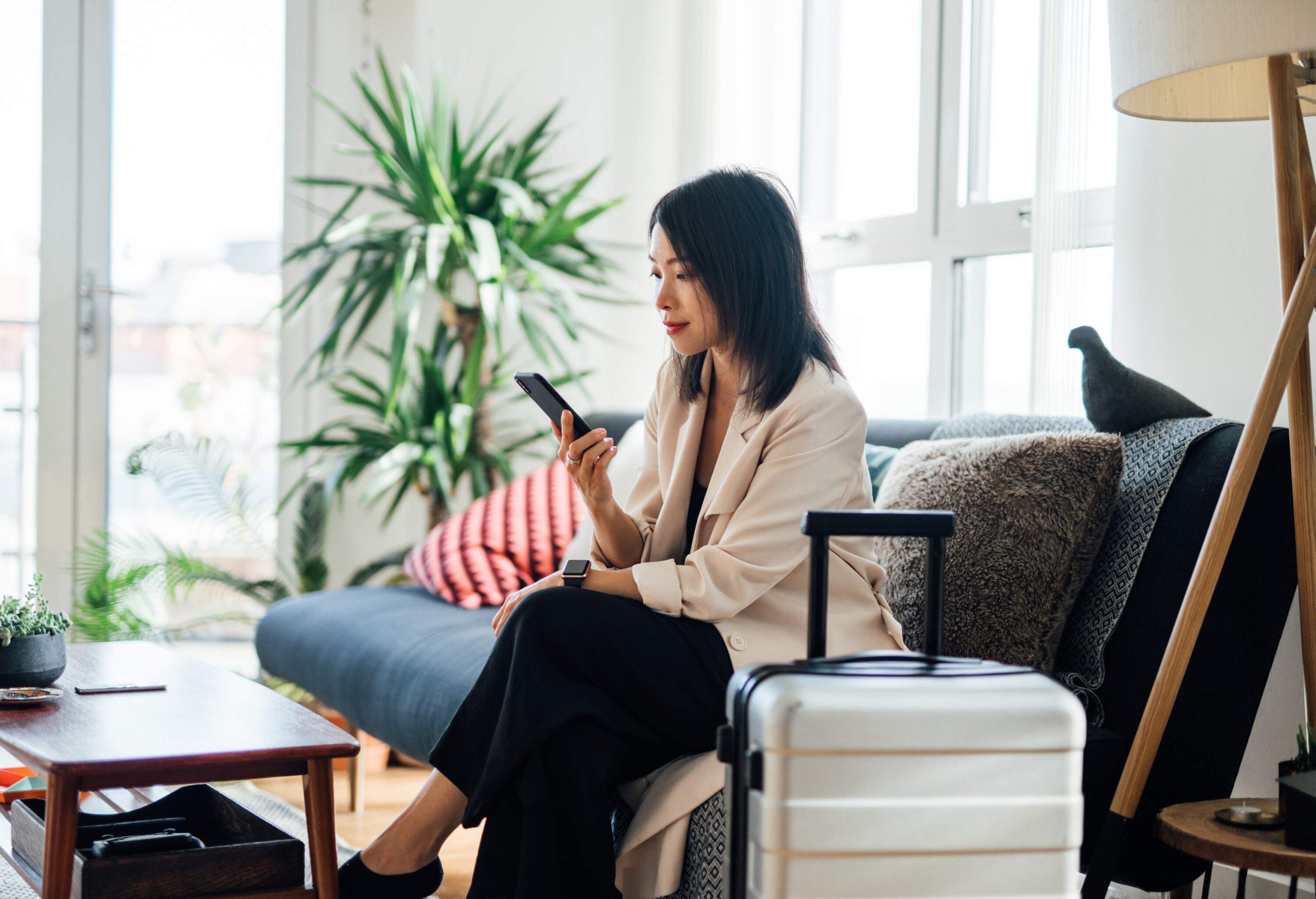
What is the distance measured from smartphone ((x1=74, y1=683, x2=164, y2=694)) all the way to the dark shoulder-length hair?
1.01m

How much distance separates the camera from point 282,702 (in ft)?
6.22

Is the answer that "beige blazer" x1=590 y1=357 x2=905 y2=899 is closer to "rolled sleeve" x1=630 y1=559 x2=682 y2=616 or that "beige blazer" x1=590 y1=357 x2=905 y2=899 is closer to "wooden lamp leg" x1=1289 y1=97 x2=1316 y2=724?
"rolled sleeve" x1=630 y1=559 x2=682 y2=616

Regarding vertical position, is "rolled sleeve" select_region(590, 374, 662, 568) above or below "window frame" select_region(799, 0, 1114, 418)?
below

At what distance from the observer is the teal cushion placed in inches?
89.6

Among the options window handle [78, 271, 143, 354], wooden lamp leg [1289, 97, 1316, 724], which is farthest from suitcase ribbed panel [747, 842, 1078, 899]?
window handle [78, 271, 143, 354]

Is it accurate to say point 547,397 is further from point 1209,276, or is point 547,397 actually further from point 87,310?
point 87,310

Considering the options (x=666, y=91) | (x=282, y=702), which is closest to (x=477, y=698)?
(x=282, y=702)

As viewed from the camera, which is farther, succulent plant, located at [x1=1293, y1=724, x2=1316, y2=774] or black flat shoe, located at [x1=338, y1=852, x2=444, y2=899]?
black flat shoe, located at [x1=338, y1=852, x2=444, y2=899]

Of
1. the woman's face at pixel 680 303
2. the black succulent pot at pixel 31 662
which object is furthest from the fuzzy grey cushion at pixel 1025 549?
the black succulent pot at pixel 31 662

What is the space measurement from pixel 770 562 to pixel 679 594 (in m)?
0.12

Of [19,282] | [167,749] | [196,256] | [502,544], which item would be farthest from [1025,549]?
[19,282]

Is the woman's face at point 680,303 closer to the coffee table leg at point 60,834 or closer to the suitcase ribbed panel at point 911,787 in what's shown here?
the suitcase ribbed panel at point 911,787

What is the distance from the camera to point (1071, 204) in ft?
8.25

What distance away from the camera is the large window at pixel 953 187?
2523mm
